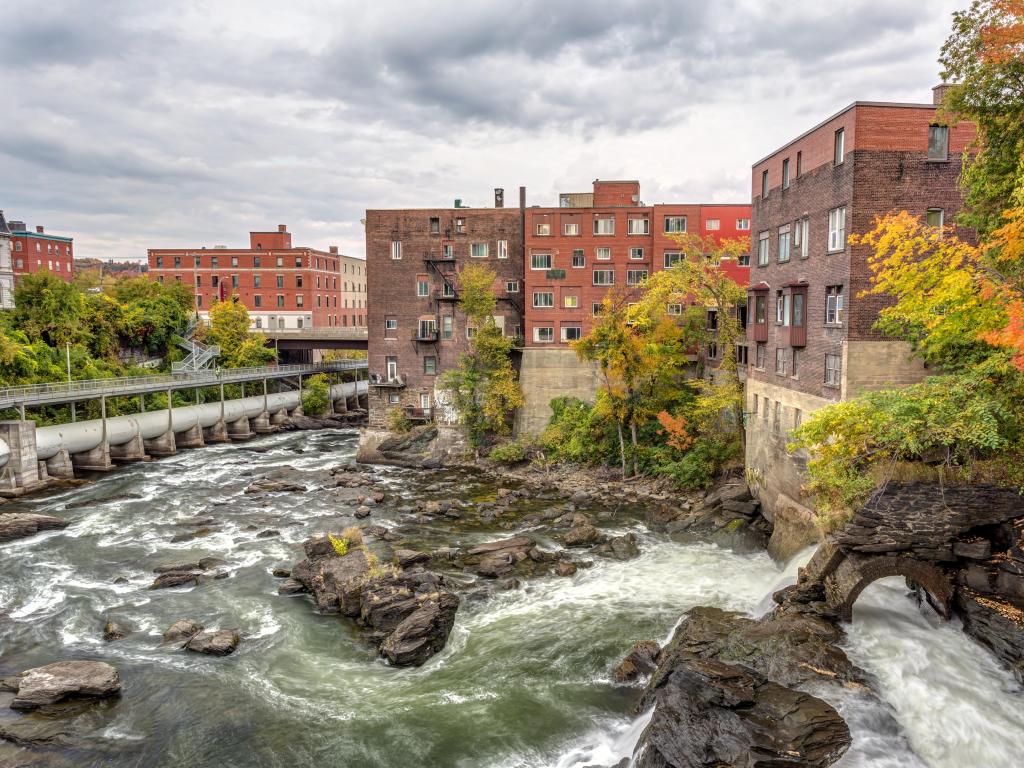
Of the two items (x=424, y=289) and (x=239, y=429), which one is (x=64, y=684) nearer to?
(x=424, y=289)

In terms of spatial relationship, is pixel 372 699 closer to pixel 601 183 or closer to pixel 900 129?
pixel 900 129

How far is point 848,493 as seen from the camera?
20172mm

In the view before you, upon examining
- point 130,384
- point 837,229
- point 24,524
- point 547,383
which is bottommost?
point 24,524

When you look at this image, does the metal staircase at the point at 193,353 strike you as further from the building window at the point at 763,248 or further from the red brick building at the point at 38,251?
the building window at the point at 763,248

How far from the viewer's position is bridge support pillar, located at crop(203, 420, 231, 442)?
57.4 metres

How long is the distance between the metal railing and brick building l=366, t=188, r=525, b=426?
15875 mm

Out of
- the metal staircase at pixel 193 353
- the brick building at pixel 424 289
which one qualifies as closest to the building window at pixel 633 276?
the brick building at pixel 424 289

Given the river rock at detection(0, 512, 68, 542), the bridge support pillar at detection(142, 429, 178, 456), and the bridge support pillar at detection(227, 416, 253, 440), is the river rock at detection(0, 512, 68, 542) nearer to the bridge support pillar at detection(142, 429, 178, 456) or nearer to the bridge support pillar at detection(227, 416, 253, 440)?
the bridge support pillar at detection(142, 429, 178, 456)

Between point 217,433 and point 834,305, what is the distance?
1966 inches

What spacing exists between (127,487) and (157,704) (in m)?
26.3

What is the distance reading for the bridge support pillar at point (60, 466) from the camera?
41750 millimetres

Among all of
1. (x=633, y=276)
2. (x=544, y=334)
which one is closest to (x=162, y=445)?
(x=544, y=334)

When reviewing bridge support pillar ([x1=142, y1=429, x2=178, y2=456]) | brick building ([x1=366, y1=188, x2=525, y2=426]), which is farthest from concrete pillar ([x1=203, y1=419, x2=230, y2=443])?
brick building ([x1=366, y1=188, x2=525, y2=426])

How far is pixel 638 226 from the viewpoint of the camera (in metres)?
49.3
